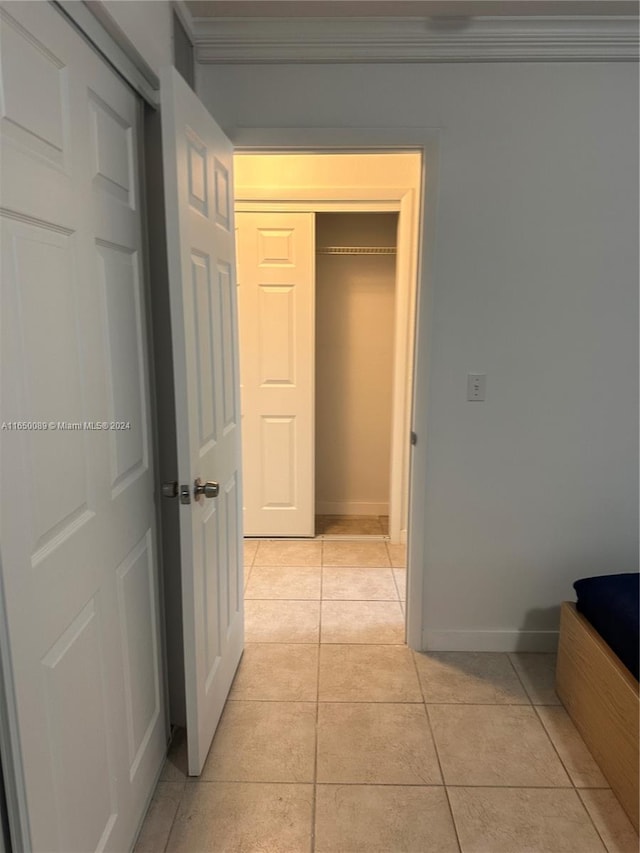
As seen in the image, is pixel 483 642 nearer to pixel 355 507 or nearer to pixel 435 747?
pixel 435 747

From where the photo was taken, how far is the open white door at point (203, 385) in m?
1.38

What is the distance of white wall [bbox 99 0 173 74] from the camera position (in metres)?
1.24

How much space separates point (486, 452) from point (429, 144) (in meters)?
1.21

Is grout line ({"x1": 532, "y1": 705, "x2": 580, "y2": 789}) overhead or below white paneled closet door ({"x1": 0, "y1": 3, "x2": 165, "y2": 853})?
below

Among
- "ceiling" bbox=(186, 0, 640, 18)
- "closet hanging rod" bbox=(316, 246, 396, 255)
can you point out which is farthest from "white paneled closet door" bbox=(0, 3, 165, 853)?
"closet hanging rod" bbox=(316, 246, 396, 255)

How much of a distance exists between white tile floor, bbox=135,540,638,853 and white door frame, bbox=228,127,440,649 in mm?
682

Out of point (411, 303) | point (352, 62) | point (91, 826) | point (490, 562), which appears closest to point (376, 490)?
point (411, 303)

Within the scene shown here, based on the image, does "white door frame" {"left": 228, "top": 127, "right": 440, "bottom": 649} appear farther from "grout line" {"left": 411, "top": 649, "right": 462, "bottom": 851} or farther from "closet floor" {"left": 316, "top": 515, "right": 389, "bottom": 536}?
"closet floor" {"left": 316, "top": 515, "right": 389, "bottom": 536}

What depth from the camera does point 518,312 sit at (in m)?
2.11

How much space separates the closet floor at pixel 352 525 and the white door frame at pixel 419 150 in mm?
1458

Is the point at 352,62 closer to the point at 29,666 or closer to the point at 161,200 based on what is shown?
the point at 161,200

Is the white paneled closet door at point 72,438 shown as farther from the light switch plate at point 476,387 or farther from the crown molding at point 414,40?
the light switch plate at point 476,387

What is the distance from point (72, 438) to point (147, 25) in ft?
3.75

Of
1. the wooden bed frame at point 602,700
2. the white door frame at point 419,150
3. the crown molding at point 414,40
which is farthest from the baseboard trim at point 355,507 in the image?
the crown molding at point 414,40
